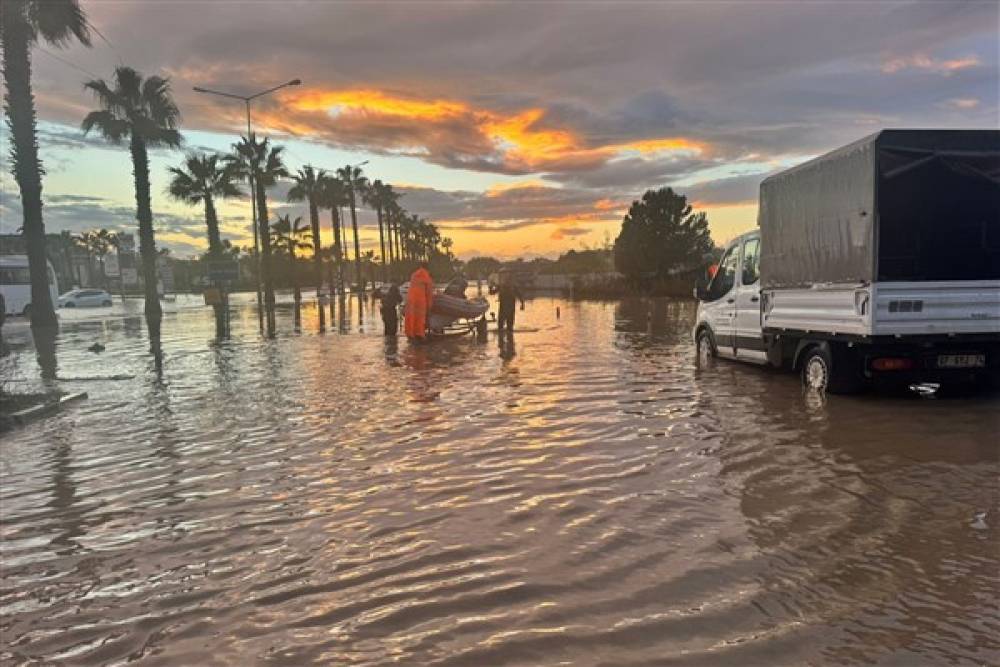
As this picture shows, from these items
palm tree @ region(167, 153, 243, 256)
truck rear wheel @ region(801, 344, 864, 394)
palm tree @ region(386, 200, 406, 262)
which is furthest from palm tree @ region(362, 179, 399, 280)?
truck rear wheel @ region(801, 344, 864, 394)

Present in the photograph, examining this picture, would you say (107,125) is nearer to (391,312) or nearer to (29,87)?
(29,87)

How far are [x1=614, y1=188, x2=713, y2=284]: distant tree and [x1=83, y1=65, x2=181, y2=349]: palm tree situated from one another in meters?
35.5

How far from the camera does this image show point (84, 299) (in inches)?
1967

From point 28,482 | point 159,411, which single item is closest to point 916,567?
point 28,482

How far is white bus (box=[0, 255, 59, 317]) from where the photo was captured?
3472 centimetres

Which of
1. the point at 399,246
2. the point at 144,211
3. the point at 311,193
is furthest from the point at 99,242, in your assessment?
the point at 144,211

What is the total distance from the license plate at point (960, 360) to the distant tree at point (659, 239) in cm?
4762

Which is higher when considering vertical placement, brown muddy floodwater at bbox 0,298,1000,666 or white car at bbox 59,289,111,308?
white car at bbox 59,289,111,308

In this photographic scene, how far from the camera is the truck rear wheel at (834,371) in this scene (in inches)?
358

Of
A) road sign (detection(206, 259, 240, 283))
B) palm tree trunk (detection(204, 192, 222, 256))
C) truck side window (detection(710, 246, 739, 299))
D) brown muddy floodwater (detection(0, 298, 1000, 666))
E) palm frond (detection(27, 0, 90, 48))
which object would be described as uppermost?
palm frond (detection(27, 0, 90, 48))

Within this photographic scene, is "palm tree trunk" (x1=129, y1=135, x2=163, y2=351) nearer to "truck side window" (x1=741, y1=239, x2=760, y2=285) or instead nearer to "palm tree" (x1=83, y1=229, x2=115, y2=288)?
"truck side window" (x1=741, y1=239, x2=760, y2=285)

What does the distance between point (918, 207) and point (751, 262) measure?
356 centimetres

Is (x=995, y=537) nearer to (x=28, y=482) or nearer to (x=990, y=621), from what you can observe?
(x=990, y=621)

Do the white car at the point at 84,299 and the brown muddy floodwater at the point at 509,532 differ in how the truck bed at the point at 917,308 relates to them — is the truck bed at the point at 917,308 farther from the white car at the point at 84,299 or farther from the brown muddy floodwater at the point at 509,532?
the white car at the point at 84,299
